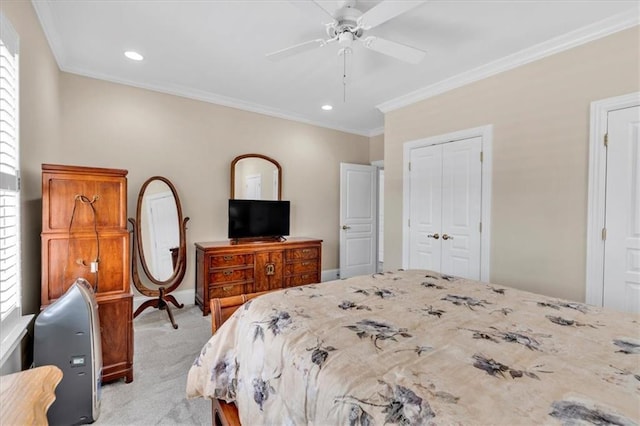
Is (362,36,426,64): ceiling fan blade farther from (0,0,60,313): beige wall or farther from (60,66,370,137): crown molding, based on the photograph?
(60,66,370,137): crown molding

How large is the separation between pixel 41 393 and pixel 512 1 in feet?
10.6

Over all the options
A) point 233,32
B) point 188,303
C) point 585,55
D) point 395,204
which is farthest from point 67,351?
point 585,55

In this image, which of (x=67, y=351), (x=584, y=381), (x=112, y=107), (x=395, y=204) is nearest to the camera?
(x=584, y=381)

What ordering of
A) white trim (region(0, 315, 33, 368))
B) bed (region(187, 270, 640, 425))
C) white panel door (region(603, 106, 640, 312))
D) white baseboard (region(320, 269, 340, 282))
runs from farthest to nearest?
white baseboard (region(320, 269, 340, 282)), white panel door (region(603, 106, 640, 312)), white trim (region(0, 315, 33, 368)), bed (region(187, 270, 640, 425))

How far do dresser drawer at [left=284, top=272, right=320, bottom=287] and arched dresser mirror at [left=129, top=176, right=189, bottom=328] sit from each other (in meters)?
1.37

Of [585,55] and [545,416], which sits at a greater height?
[585,55]

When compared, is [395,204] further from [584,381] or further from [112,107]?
[112,107]

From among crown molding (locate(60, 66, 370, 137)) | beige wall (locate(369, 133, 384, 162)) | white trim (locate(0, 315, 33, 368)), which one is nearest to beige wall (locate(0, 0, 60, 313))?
white trim (locate(0, 315, 33, 368))

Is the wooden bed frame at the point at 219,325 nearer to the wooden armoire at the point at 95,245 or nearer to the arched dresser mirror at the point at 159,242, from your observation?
the wooden armoire at the point at 95,245

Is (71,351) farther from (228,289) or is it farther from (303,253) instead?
(303,253)

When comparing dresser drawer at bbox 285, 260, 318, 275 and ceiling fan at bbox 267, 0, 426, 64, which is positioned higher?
ceiling fan at bbox 267, 0, 426, 64

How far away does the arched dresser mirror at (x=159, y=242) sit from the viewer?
3379mm

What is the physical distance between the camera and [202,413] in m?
1.81

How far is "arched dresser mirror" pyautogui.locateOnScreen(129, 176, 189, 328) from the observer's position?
11.1ft
